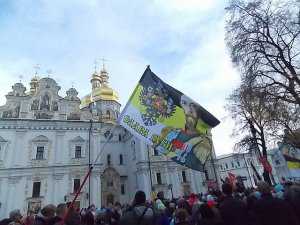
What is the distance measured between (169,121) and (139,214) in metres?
3.26

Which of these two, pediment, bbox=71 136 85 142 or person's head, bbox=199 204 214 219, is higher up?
pediment, bbox=71 136 85 142

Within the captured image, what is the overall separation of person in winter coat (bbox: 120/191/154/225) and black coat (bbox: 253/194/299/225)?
7.20 ft

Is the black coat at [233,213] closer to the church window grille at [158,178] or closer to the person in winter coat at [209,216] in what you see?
the person in winter coat at [209,216]

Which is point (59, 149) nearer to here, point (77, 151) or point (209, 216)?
point (77, 151)

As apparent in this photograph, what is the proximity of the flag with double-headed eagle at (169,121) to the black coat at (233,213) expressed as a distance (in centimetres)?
199

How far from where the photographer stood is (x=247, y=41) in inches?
562

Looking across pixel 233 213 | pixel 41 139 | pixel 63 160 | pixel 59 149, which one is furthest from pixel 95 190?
pixel 233 213

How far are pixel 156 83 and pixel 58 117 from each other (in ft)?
91.5

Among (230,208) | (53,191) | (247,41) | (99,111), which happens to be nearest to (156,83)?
(230,208)

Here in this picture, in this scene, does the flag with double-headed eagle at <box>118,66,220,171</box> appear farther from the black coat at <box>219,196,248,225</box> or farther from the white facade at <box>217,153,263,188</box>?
the white facade at <box>217,153,263,188</box>

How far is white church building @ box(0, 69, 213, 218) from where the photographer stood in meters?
27.6

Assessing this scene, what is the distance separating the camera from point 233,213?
15.3ft

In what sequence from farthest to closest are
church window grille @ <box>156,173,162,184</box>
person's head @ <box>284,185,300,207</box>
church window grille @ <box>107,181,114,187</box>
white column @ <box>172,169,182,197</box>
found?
church window grille @ <box>107,181,114,187</box> → church window grille @ <box>156,173,162,184</box> → white column @ <box>172,169,182,197</box> → person's head @ <box>284,185,300,207</box>

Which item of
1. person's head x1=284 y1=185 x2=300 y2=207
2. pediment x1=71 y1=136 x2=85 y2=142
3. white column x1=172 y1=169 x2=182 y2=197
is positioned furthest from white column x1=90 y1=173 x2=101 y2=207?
person's head x1=284 y1=185 x2=300 y2=207
